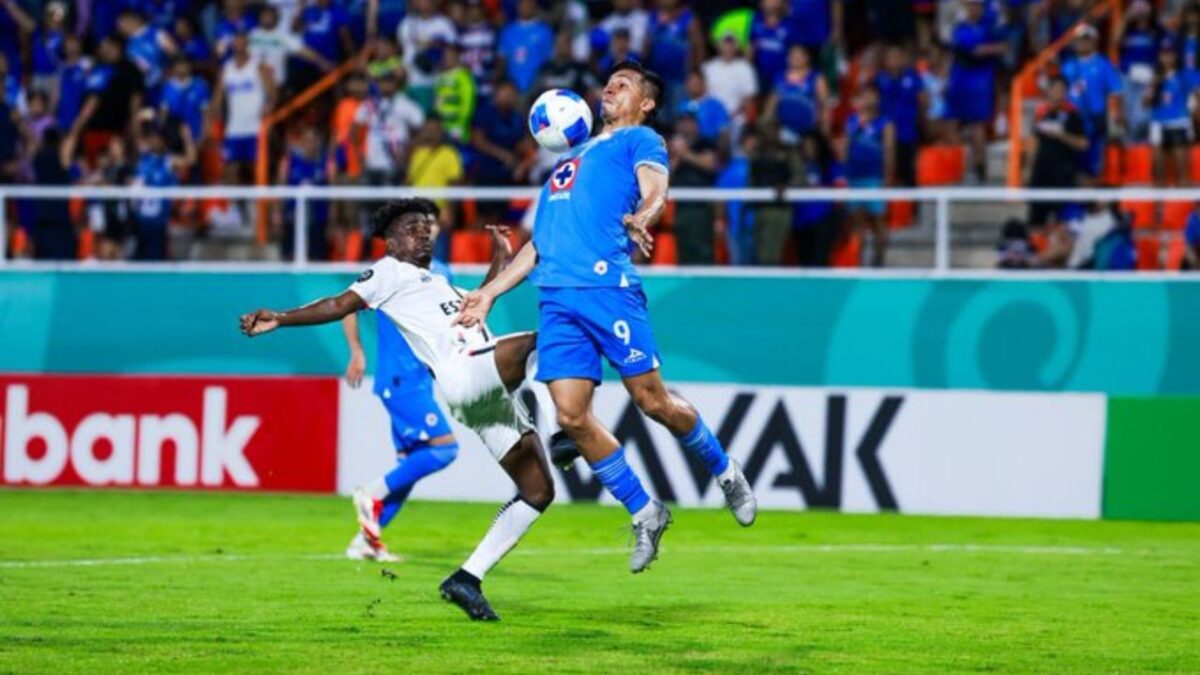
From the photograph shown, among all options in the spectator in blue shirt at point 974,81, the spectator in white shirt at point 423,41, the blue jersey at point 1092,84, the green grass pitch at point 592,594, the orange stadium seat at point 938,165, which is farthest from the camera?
the spectator in white shirt at point 423,41

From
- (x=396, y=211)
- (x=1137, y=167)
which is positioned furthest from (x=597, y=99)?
(x=396, y=211)

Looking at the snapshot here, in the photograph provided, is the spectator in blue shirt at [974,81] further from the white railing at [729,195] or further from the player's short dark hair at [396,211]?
the player's short dark hair at [396,211]

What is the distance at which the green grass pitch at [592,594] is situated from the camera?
10.4 m

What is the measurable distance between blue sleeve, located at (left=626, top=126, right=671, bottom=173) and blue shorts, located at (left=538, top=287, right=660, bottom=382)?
0.63 m

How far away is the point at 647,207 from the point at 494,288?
2.84 ft

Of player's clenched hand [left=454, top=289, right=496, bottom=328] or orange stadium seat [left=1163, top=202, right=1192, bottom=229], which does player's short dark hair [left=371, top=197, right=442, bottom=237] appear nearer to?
player's clenched hand [left=454, top=289, right=496, bottom=328]

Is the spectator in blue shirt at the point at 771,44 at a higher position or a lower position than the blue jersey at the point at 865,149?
higher

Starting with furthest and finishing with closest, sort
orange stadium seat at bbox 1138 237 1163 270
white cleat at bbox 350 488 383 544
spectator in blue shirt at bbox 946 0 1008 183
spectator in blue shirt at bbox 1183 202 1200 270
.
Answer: spectator in blue shirt at bbox 946 0 1008 183 → orange stadium seat at bbox 1138 237 1163 270 → spectator in blue shirt at bbox 1183 202 1200 270 → white cleat at bbox 350 488 383 544

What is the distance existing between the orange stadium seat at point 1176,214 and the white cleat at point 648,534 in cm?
973

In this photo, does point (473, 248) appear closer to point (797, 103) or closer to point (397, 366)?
point (797, 103)

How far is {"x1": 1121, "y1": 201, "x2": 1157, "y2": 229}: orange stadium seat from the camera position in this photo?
19875mm

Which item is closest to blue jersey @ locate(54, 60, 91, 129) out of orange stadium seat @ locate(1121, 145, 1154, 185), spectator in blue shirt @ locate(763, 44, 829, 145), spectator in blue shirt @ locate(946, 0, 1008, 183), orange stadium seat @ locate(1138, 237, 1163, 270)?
spectator in blue shirt @ locate(763, 44, 829, 145)

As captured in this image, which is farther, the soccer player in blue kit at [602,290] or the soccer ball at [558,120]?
the soccer ball at [558,120]

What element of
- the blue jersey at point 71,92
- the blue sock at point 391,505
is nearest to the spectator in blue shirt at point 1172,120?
the blue sock at point 391,505
